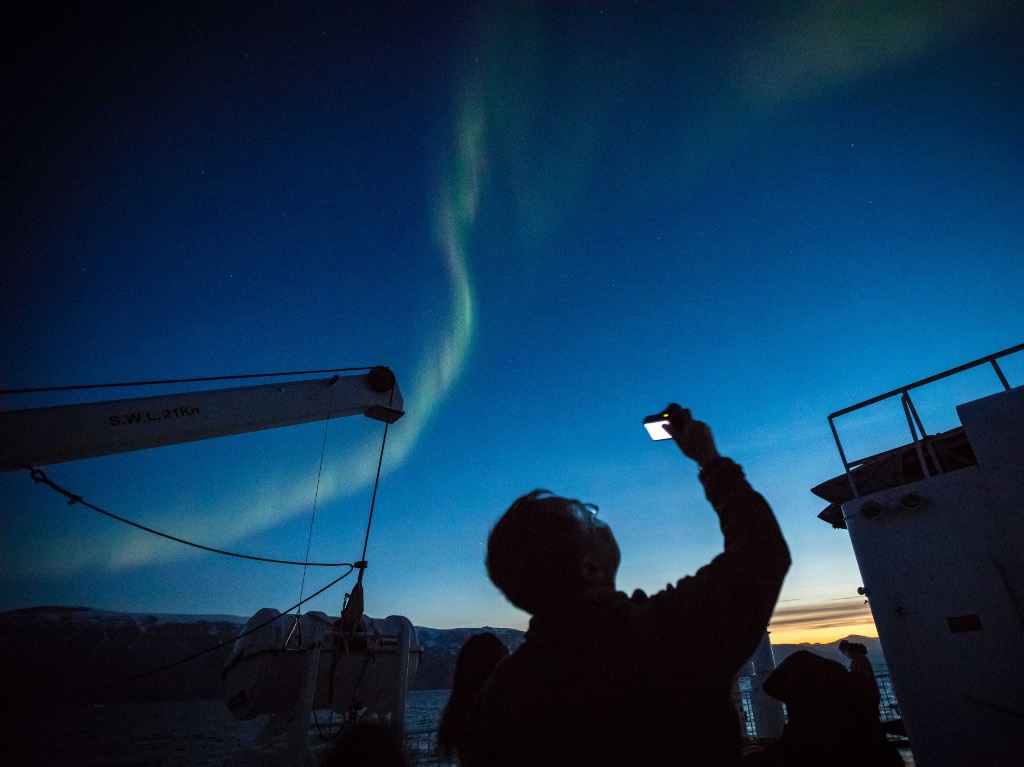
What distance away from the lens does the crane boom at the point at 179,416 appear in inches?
286

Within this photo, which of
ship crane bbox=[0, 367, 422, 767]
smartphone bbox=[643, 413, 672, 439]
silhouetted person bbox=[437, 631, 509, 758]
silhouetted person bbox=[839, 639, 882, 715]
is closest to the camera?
silhouetted person bbox=[437, 631, 509, 758]

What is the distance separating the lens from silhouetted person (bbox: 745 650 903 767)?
185 cm

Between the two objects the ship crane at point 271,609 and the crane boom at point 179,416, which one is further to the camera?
the ship crane at point 271,609

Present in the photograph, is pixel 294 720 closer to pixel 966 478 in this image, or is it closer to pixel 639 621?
pixel 639 621

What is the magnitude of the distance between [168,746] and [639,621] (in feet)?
352

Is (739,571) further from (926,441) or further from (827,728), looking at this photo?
(926,441)

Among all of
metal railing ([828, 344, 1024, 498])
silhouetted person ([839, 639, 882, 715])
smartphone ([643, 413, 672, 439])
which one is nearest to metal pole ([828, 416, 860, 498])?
metal railing ([828, 344, 1024, 498])

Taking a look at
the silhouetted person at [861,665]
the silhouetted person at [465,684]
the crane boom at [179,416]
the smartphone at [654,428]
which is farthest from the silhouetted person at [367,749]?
the silhouetted person at [861,665]

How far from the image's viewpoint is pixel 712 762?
3.63 feet

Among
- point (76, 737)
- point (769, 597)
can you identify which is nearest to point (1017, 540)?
point (769, 597)

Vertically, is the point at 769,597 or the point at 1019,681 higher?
the point at 769,597

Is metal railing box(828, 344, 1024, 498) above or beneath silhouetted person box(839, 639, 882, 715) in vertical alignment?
above

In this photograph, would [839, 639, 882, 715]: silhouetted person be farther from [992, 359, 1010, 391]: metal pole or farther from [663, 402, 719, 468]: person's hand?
[663, 402, 719, 468]: person's hand

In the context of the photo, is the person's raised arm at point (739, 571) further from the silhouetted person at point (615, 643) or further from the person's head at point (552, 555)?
the person's head at point (552, 555)
